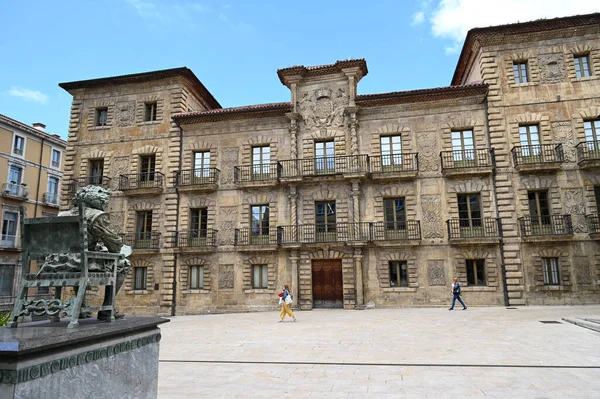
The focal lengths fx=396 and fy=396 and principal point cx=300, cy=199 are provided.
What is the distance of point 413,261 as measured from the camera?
2045cm

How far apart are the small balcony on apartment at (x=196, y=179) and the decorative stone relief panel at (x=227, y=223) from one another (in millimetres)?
1513

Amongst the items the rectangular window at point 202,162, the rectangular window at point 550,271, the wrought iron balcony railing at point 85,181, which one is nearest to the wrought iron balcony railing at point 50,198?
the wrought iron balcony railing at point 85,181

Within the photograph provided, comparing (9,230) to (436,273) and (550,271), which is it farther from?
(550,271)

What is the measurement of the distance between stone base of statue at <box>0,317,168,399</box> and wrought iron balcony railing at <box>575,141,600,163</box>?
21.8 m

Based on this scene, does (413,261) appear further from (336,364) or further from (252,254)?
(336,364)

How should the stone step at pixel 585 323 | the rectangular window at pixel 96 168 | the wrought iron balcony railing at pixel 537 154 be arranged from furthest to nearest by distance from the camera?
the rectangular window at pixel 96 168
the wrought iron balcony railing at pixel 537 154
the stone step at pixel 585 323

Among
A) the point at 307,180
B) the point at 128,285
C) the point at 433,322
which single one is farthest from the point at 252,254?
the point at 433,322

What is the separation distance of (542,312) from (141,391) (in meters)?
17.4

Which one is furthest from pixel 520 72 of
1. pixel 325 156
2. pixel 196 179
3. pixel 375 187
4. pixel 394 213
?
pixel 196 179

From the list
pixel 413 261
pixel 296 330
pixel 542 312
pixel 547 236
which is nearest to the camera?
pixel 296 330

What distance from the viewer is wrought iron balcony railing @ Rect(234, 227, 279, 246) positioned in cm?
2198

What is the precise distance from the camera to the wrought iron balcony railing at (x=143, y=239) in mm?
23203

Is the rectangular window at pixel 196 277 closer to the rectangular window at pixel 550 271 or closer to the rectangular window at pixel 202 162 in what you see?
the rectangular window at pixel 202 162

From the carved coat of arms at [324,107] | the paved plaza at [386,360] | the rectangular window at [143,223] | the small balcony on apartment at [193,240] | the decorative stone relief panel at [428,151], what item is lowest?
the paved plaza at [386,360]
